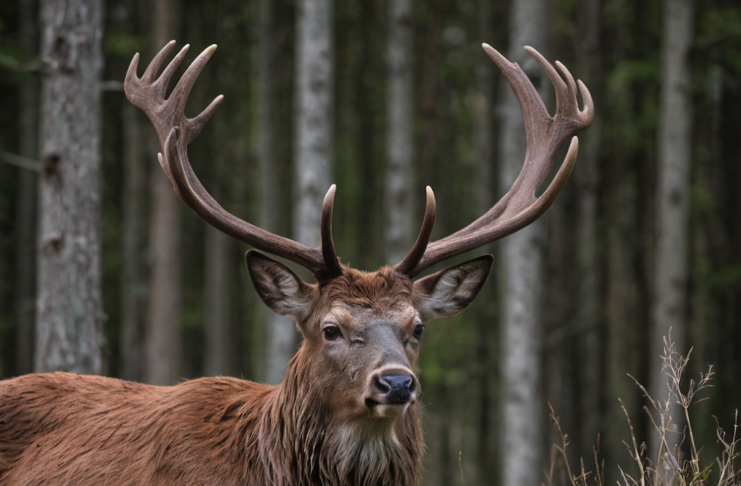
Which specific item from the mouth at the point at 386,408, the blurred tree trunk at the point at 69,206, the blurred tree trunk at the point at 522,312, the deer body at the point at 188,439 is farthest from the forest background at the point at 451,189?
the mouth at the point at 386,408

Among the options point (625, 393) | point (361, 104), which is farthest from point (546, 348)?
point (361, 104)

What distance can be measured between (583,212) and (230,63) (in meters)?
9.74

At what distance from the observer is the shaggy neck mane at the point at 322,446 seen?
14.8 ft

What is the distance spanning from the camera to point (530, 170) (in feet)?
18.2

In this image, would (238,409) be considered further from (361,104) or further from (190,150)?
(361,104)

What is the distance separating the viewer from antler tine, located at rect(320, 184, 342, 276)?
4.55m

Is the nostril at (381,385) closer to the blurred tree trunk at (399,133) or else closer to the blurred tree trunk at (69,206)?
the blurred tree trunk at (69,206)

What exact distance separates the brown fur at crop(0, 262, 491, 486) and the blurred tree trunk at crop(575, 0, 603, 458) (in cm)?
1154

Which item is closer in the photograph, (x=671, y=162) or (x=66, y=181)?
(x=66, y=181)

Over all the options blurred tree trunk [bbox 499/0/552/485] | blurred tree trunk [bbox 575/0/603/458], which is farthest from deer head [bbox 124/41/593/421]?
blurred tree trunk [bbox 575/0/603/458]

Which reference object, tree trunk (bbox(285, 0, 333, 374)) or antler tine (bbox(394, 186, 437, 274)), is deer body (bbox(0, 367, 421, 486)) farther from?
tree trunk (bbox(285, 0, 333, 374))

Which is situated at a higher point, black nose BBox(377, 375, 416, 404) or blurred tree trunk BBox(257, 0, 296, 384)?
blurred tree trunk BBox(257, 0, 296, 384)

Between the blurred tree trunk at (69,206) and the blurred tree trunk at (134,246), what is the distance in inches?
302

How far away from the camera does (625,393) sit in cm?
1731
